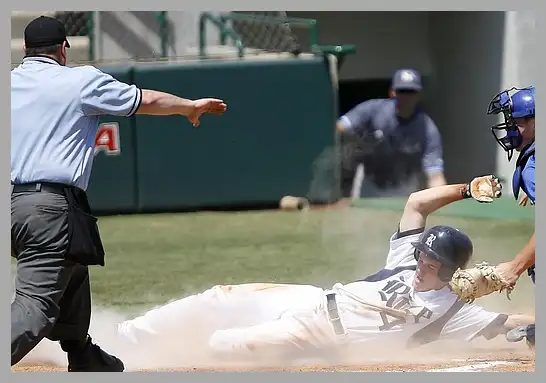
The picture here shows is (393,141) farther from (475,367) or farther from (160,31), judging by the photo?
(475,367)

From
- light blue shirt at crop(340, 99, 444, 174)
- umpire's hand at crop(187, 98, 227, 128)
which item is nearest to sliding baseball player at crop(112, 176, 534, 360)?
umpire's hand at crop(187, 98, 227, 128)

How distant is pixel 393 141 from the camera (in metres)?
10.3

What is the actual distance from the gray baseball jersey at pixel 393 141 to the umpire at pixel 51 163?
4.11 meters

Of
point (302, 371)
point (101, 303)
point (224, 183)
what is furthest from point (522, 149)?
point (224, 183)

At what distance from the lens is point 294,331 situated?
5.05 metres

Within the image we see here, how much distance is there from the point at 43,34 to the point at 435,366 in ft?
8.05

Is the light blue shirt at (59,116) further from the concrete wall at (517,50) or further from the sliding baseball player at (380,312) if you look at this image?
the concrete wall at (517,50)

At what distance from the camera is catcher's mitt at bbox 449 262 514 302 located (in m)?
4.93

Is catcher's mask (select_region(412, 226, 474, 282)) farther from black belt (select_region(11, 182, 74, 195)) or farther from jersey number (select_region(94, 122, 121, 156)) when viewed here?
jersey number (select_region(94, 122, 121, 156))

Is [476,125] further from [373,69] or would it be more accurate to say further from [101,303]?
[101,303]

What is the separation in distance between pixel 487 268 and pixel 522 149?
62 cm

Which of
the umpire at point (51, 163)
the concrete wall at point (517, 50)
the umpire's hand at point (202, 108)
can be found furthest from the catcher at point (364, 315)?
the concrete wall at point (517, 50)

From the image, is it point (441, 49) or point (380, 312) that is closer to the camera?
point (380, 312)

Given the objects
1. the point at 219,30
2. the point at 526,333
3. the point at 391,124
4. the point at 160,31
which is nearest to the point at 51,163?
the point at 526,333
